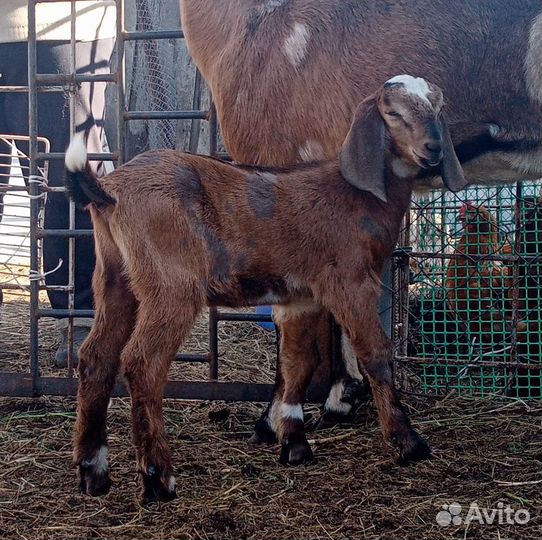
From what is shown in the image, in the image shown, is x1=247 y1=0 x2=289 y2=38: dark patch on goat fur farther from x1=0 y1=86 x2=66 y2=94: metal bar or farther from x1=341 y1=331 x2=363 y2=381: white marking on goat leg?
x1=341 y1=331 x2=363 y2=381: white marking on goat leg

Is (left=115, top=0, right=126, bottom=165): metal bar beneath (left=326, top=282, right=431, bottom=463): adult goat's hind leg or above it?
above

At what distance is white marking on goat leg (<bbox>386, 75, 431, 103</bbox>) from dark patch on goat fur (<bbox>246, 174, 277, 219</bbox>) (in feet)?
1.99

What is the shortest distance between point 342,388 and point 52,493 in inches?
58.2

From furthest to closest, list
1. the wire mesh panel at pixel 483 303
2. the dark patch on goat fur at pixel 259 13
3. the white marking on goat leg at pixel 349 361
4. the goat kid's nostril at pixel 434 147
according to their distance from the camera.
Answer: the wire mesh panel at pixel 483 303, the white marking on goat leg at pixel 349 361, the dark patch on goat fur at pixel 259 13, the goat kid's nostril at pixel 434 147

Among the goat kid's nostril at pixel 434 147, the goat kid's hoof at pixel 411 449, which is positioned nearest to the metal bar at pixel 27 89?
the goat kid's nostril at pixel 434 147

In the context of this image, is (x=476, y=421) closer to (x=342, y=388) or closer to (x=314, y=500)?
(x=342, y=388)

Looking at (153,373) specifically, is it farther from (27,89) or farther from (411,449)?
(27,89)

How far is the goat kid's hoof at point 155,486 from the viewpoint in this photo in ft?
9.26

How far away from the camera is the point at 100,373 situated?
9.98ft

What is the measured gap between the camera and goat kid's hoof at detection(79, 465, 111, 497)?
9.81 feet

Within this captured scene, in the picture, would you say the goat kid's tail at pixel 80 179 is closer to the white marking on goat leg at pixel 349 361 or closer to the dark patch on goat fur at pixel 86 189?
the dark patch on goat fur at pixel 86 189

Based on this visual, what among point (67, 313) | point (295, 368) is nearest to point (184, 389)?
point (67, 313)

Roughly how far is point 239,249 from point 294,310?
1.62ft

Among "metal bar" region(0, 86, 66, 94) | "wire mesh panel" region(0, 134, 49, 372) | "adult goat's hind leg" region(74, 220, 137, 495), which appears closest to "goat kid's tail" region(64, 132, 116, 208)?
"adult goat's hind leg" region(74, 220, 137, 495)
